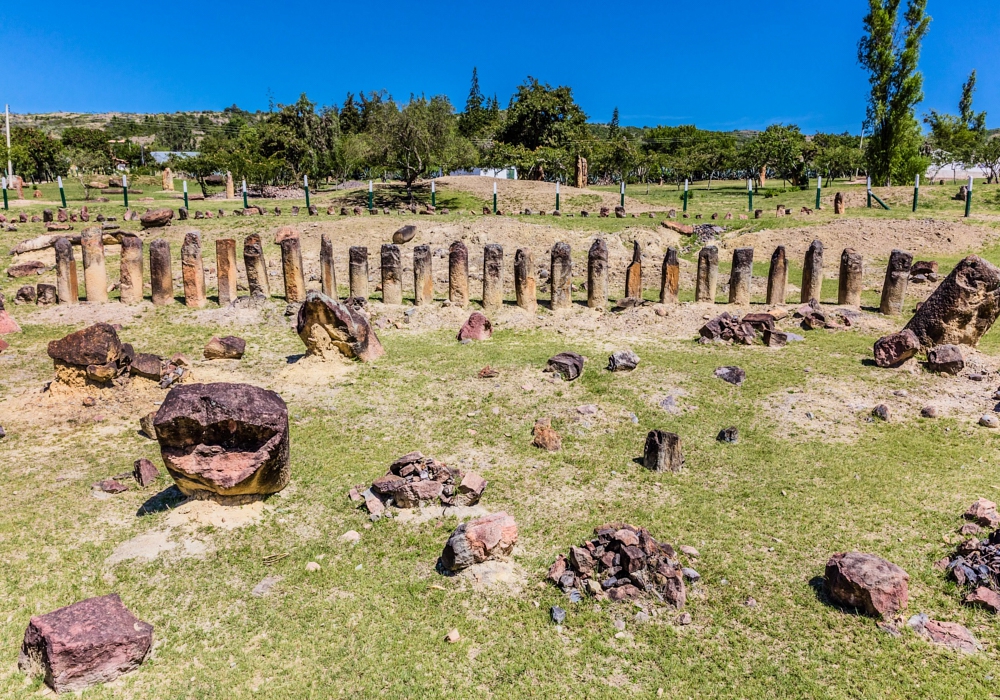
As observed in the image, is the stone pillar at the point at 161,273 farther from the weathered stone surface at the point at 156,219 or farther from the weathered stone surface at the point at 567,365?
the weathered stone surface at the point at 567,365

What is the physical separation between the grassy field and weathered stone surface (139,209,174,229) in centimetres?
1329

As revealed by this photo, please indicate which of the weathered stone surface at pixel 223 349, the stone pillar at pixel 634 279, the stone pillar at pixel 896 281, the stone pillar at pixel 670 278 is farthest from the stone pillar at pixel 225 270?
the stone pillar at pixel 896 281

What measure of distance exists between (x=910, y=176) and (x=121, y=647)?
47.7 m

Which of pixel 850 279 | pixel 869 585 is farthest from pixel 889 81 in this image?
pixel 869 585

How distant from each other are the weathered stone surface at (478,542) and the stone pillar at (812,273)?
46.9ft

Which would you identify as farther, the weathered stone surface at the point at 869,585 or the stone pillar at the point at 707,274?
the stone pillar at the point at 707,274

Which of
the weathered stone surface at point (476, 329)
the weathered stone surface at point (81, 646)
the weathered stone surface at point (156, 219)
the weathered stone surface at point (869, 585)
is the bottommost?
the weathered stone surface at point (81, 646)

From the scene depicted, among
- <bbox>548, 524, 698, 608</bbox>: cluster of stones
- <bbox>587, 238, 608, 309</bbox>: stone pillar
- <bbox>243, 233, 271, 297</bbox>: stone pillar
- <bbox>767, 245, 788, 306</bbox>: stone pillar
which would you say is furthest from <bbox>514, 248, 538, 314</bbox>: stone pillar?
<bbox>548, 524, 698, 608</bbox>: cluster of stones

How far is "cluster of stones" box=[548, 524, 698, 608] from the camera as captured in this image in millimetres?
7633

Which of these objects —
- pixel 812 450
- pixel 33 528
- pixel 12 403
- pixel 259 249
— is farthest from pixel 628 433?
pixel 259 249

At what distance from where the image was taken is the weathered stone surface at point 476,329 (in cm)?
1714

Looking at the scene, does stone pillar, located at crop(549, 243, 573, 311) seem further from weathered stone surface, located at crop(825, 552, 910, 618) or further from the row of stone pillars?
weathered stone surface, located at crop(825, 552, 910, 618)

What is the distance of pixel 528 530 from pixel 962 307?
1088 centimetres

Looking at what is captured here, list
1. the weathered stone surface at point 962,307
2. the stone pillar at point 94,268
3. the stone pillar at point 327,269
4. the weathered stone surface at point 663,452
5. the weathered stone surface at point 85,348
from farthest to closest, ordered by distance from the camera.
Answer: the stone pillar at point 327,269 < the stone pillar at point 94,268 < the weathered stone surface at point 962,307 < the weathered stone surface at point 85,348 < the weathered stone surface at point 663,452
